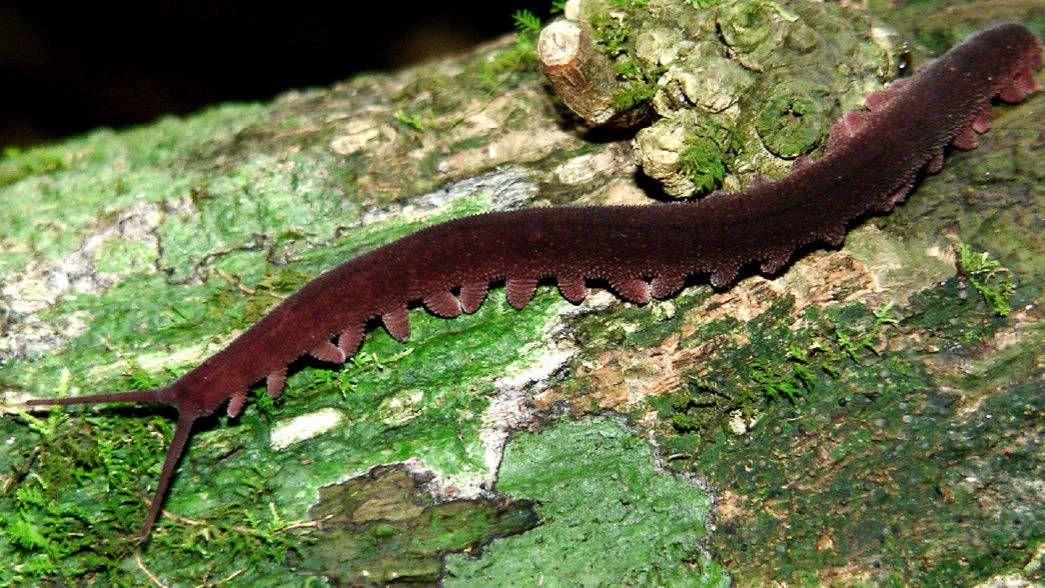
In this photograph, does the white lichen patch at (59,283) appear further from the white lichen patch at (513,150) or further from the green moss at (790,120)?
the green moss at (790,120)

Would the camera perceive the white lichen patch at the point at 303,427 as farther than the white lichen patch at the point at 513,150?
No

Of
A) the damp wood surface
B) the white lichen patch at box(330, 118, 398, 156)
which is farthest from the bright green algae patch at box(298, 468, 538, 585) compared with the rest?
the white lichen patch at box(330, 118, 398, 156)

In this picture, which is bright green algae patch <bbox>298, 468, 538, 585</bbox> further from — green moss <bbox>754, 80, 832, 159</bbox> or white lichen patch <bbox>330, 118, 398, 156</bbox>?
green moss <bbox>754, 80, 832, 159</bbox>

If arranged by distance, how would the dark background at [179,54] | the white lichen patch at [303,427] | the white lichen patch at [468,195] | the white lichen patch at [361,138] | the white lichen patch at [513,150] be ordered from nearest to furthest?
1. the white lichen patch at [303,427]
2. the white lichen patch at [468,195]
3. the white lichen patch at [513,150]
4. the white lichen patch at [361,138]
5. the dark background at [179,54]

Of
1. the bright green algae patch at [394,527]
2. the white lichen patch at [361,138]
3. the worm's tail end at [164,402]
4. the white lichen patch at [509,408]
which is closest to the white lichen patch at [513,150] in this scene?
the white lichen patch at [361,138]

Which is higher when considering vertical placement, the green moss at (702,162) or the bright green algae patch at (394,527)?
the green moss at (702,162)

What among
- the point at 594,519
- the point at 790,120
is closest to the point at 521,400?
the point at 594,519
